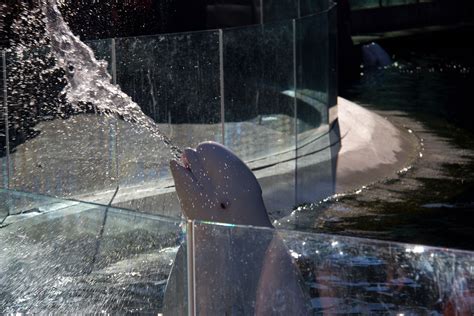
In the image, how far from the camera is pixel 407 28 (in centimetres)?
3038

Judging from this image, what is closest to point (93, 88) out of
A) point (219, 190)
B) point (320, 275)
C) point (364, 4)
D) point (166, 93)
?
point (166, 93)

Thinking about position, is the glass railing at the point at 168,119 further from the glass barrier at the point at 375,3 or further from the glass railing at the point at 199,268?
the glass barrier at the point at 375,3

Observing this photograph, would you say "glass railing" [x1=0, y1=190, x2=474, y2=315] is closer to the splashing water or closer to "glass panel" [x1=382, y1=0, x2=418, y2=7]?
the splashing water

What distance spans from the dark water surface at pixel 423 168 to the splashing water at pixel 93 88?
184cm

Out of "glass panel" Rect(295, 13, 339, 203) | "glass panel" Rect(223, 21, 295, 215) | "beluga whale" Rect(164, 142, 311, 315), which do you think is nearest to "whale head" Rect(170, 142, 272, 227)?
"beluga whale" Rect(164, 142, 311, 315)

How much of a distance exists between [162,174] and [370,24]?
67.5ft

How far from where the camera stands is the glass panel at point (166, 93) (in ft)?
31.8

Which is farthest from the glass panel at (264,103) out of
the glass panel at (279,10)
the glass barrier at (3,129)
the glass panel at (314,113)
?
the glass barrier at (3,129)

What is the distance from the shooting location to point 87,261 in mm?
5156

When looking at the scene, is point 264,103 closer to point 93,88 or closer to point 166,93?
point 166,93

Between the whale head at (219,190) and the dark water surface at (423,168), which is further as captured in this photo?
the dark water surface at (423,168)

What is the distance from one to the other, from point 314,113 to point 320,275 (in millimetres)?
7990

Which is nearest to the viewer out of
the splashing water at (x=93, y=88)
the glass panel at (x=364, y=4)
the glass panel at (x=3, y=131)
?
the glass panel at (x=3, y=131)

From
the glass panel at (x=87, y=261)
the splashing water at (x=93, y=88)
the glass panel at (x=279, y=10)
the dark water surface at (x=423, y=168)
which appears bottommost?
the dark water surface at (x=423, y=168)
